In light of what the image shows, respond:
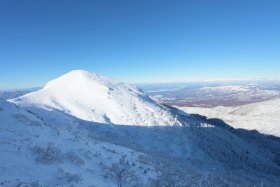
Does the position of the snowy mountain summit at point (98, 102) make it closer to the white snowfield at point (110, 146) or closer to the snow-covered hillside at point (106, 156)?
the white snowfield at point (110, 146)

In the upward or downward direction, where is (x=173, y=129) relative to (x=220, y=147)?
upward

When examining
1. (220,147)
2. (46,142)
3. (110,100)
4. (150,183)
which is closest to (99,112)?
(110,100)

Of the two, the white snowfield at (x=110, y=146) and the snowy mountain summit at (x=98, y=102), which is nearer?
the white snowfield at (x=110, y=146)

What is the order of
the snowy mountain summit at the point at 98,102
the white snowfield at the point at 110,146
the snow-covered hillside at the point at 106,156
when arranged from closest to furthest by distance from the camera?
the snow-covered hillside at the point at 106,156
the white snowfield at the point at 110,146
the snowy mountain summit at the point at 98,102

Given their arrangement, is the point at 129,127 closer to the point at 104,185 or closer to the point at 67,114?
the point at 67,114

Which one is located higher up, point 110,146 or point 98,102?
point 98,102

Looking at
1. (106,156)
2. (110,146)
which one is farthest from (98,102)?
(106,156)

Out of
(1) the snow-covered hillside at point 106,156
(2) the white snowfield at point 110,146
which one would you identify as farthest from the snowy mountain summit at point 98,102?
(1) the snow-covered hillside at point 106,156

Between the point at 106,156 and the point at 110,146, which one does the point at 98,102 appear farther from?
the point at 106,156

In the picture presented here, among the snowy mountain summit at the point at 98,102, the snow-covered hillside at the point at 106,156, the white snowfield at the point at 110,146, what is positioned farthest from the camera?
the snowy mountain summit at the point at 98,102
